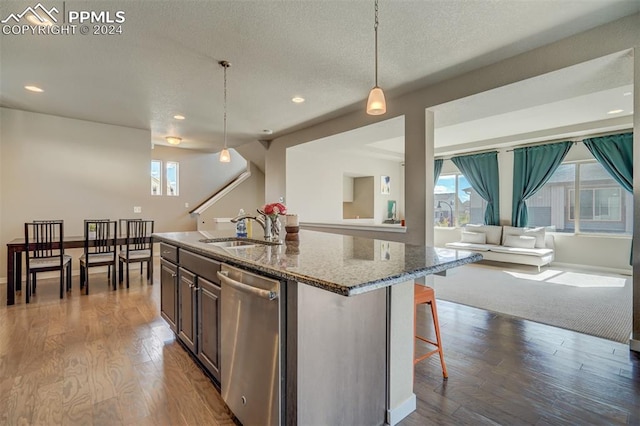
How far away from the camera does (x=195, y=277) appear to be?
2.19 m

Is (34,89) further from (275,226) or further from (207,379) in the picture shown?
(207,379)

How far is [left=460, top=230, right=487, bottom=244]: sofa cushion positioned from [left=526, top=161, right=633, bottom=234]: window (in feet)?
3.23

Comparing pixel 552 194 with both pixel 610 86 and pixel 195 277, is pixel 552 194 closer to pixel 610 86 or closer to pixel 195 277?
pixel 610 86

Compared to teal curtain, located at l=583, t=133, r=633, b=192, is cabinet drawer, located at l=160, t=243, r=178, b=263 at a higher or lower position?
lower

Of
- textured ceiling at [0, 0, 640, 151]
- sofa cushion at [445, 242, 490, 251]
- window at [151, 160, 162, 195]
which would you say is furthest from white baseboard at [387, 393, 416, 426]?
window at [151, 160, 162, 195]

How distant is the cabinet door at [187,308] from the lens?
2.23 meters

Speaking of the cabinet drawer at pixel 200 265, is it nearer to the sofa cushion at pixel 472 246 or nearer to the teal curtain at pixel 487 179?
the sofa cushion at pixel 472 246

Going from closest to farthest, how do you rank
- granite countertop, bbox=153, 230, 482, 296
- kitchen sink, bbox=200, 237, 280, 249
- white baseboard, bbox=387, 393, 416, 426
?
granite countertop, bbox=153, 230, 482, 296 → white baseboard, bbox=387, 393, 416, 426 → kitchen sink, bbox=200, 237, 280, 249

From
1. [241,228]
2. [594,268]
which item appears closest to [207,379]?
[241,228]

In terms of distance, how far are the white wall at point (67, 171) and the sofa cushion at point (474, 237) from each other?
698 cm

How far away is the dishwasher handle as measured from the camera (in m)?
1.34

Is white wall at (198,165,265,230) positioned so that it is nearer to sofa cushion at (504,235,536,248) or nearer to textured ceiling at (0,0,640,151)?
textured ceiling at (0,0,640,151)

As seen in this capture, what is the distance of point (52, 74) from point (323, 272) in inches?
161

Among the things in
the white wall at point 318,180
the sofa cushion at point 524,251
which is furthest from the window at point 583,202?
the white wall at point 318,180
